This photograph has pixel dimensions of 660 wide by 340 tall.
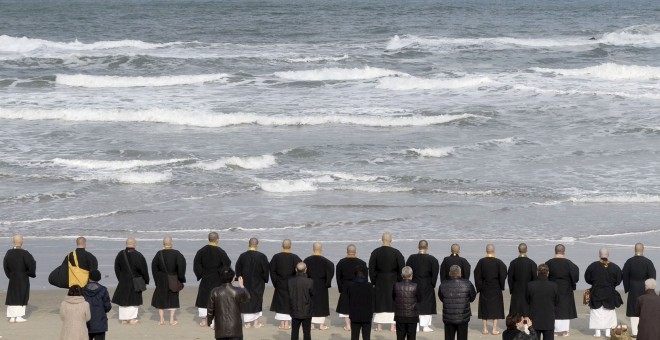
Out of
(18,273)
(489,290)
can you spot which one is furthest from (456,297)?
(18,273)

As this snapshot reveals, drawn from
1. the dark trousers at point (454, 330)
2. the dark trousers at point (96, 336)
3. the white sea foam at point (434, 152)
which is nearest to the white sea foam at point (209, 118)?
the white sea foam at point (434, 152)

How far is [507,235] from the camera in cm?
1905

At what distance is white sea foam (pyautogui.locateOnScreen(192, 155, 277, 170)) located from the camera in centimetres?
2594

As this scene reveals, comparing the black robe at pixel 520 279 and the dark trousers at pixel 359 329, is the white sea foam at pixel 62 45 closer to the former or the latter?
the black robe at pixel 520 279

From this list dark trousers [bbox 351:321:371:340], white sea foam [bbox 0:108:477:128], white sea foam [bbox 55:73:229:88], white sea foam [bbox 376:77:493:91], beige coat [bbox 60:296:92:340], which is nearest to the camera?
beige coat [bbox 60:296:92:340]

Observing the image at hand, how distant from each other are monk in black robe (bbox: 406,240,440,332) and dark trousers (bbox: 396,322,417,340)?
4.10ft

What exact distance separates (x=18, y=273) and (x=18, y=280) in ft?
0.28

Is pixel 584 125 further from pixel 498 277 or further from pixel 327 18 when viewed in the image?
pixel 327 18

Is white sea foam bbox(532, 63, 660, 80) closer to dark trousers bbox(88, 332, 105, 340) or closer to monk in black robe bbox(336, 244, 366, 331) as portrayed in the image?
monk in black robe bbox(336, 244, 366, 331)

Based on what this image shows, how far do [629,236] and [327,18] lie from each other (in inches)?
2184

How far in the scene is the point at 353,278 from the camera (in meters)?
12.9

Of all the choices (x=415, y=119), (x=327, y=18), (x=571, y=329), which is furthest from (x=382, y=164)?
(x=327, y=18)

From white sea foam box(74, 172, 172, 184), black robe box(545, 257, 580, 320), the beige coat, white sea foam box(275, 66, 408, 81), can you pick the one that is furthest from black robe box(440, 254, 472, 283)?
white sea foam box(275, 66, 408, 81)

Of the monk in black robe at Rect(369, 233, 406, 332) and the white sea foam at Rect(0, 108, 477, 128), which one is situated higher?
the white sea foam at Rect(0, 108, 477, 128)
